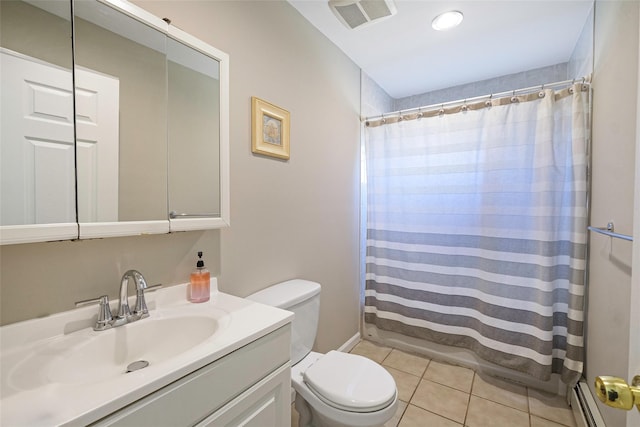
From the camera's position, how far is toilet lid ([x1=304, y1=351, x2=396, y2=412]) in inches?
43.7

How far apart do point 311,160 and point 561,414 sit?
7.00 ft

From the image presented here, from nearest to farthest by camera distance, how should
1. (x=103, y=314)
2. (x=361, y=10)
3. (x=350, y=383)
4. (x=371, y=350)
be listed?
(x=103, y=314)
(x=350, y=383)
(x=361, y=10)
(x=371, y=350)

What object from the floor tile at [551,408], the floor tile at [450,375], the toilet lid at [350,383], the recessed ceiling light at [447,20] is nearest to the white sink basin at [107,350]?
the toilet lid at [350,383]

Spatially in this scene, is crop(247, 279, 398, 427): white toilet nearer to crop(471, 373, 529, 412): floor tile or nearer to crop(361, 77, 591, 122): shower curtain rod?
crop(471, 373, 529, 412): floor tile

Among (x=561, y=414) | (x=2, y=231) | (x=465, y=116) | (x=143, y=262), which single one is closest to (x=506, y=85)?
(x=465, y=116)

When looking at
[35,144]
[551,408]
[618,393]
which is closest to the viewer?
[618,393]

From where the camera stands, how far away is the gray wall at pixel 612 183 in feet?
3.63

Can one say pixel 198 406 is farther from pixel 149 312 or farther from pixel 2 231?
pixel 2 231

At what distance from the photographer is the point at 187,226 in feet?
3.44

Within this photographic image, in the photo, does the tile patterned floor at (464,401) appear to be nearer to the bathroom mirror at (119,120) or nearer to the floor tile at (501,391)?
the floor tile at (501,391)

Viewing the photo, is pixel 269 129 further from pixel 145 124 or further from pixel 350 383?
pixel 350 383

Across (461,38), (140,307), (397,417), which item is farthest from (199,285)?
(461,38)

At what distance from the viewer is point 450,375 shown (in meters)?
1.96

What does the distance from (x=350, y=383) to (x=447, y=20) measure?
7.01 ft
